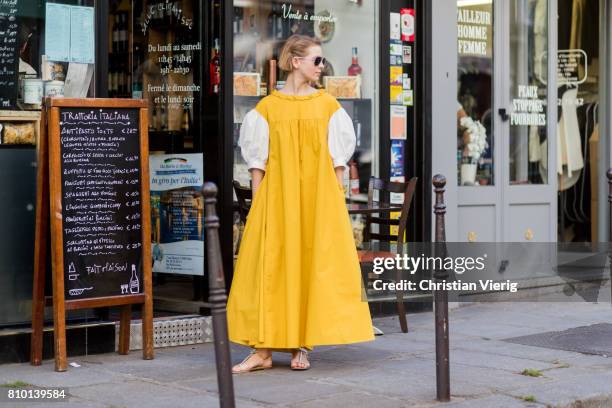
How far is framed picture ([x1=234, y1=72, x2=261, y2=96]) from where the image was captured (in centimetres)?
854

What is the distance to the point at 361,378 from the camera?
6.54m

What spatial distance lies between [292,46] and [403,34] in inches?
112

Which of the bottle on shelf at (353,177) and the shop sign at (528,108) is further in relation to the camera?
the shop sign at (528,108)

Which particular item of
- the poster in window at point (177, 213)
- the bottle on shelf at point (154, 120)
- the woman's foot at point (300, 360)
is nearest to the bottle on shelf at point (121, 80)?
the bottle on shelf at point (154, 120)

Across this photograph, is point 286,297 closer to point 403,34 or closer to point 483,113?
point 403,34

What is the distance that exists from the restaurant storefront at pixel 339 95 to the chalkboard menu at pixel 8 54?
0.01 metres

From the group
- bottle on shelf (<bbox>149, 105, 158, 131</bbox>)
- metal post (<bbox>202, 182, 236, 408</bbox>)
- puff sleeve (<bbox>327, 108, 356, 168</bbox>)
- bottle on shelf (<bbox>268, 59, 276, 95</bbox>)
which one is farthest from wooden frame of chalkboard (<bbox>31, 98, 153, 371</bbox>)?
metal post (<bbox>202, 182, 236, 408</bbox>)

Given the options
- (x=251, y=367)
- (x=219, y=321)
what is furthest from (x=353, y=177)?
(x=219, y=321)

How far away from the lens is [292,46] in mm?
6887

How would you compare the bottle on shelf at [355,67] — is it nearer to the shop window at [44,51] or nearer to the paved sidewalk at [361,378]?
the paved sidewalk at [361,378]

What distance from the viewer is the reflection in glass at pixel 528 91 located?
10758 mm

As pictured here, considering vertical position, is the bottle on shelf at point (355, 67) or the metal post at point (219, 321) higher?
the bottle on shelf at point (355, 67)

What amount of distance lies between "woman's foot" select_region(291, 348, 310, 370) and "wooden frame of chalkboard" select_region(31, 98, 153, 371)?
0.97m

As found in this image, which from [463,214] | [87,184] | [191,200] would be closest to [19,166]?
[87,184]
